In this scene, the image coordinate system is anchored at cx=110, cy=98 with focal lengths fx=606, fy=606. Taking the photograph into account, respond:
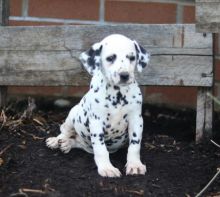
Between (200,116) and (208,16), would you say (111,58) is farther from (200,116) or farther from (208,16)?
(200,116)

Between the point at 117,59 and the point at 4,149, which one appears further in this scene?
the point at 4,149

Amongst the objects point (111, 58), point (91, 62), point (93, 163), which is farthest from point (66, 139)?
point (111, 58)

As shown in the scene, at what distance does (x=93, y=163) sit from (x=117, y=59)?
62 centimetres

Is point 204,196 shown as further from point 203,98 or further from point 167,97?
point 167,97

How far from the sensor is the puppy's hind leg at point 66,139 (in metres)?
3.41

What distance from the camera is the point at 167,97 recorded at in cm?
431

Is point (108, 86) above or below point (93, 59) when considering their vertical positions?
below

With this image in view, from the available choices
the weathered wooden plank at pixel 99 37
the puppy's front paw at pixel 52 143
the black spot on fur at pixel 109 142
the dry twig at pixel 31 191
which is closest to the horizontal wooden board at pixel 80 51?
the weathered wooden plank at pixel 99 37

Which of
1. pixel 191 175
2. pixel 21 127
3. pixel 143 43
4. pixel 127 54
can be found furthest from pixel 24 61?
pixel 191 175

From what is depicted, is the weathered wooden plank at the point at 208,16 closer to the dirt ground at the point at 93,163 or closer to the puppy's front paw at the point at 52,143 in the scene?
the dirt ground at the point at 93,163

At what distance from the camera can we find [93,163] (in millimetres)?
3246

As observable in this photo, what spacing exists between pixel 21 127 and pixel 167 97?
112 centimetres

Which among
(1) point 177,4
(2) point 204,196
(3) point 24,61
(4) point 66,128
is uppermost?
(1) point 177,4

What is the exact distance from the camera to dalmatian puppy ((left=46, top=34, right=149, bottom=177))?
9.82ft
